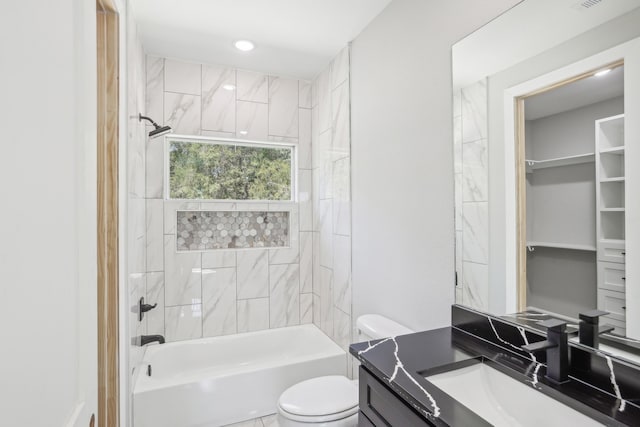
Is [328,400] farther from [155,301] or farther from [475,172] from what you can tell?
[155,301]

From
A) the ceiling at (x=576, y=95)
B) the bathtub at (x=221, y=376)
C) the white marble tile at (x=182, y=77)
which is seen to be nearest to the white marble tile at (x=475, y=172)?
the ceiling at (x=576, y=95)

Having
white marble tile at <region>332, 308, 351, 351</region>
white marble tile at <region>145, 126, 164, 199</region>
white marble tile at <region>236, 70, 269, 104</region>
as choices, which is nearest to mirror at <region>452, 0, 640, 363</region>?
white marble tile at <region>332, 308, 351, 351</region>

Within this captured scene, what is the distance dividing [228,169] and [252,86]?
77 centimetres

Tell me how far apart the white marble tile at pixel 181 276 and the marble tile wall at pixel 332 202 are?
1043 millimetres

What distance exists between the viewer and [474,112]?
1.50 meters

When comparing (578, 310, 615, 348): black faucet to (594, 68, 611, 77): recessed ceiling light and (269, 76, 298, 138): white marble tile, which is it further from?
(269, 76, 298, 138): white marble tile

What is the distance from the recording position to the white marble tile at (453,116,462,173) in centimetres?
156

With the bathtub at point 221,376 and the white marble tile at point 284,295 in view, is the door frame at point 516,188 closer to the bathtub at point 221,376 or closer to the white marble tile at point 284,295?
the bathtub at point 221,376

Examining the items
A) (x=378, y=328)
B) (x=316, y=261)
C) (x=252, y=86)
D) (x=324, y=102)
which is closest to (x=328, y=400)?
(x=378, y=328)

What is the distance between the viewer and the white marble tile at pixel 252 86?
302 centimetres

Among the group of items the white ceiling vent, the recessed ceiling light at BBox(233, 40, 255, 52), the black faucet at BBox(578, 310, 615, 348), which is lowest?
the black faucet at BBox(578, 310, 615, 348)

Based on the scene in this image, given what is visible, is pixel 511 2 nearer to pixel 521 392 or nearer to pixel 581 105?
pixel 581 105
